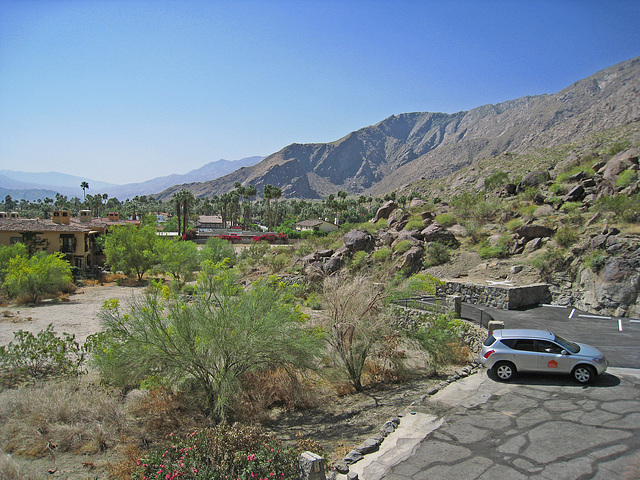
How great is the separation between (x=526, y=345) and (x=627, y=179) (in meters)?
22.7

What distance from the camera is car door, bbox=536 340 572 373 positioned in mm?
11312

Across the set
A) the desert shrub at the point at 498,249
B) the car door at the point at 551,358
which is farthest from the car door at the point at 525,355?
the desert shrub at the point at 498,249

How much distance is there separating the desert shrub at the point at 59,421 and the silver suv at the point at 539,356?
1058 centimetres

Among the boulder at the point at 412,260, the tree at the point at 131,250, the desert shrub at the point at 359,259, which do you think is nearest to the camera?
the desert shrub at the point at 359,259

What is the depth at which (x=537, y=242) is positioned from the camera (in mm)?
24906

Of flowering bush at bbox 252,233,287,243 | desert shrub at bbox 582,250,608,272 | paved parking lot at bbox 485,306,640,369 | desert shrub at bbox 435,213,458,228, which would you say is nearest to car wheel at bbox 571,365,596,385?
paved parking lot at bbox 485,306,640,369

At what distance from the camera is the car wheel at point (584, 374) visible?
1107 cm

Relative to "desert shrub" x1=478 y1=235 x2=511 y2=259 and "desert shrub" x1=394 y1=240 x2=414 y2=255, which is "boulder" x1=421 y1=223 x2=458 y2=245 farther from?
"desert shrub" x1=478 y1=235 x2=511 y2=259

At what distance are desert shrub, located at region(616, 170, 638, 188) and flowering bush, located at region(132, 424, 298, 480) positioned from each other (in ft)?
98.4

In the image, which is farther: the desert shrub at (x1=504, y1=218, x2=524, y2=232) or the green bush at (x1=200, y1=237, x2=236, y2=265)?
the green bush at (x1=200, y1=237, x2=236, y2=265)

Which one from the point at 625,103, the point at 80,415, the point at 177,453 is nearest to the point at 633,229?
the point at 177,453

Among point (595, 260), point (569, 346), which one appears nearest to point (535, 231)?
point (595, 260)

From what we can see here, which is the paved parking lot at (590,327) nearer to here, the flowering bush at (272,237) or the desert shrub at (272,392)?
the desert shrub at (272,392)

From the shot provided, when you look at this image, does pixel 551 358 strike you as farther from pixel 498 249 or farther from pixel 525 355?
pixel 498 249
